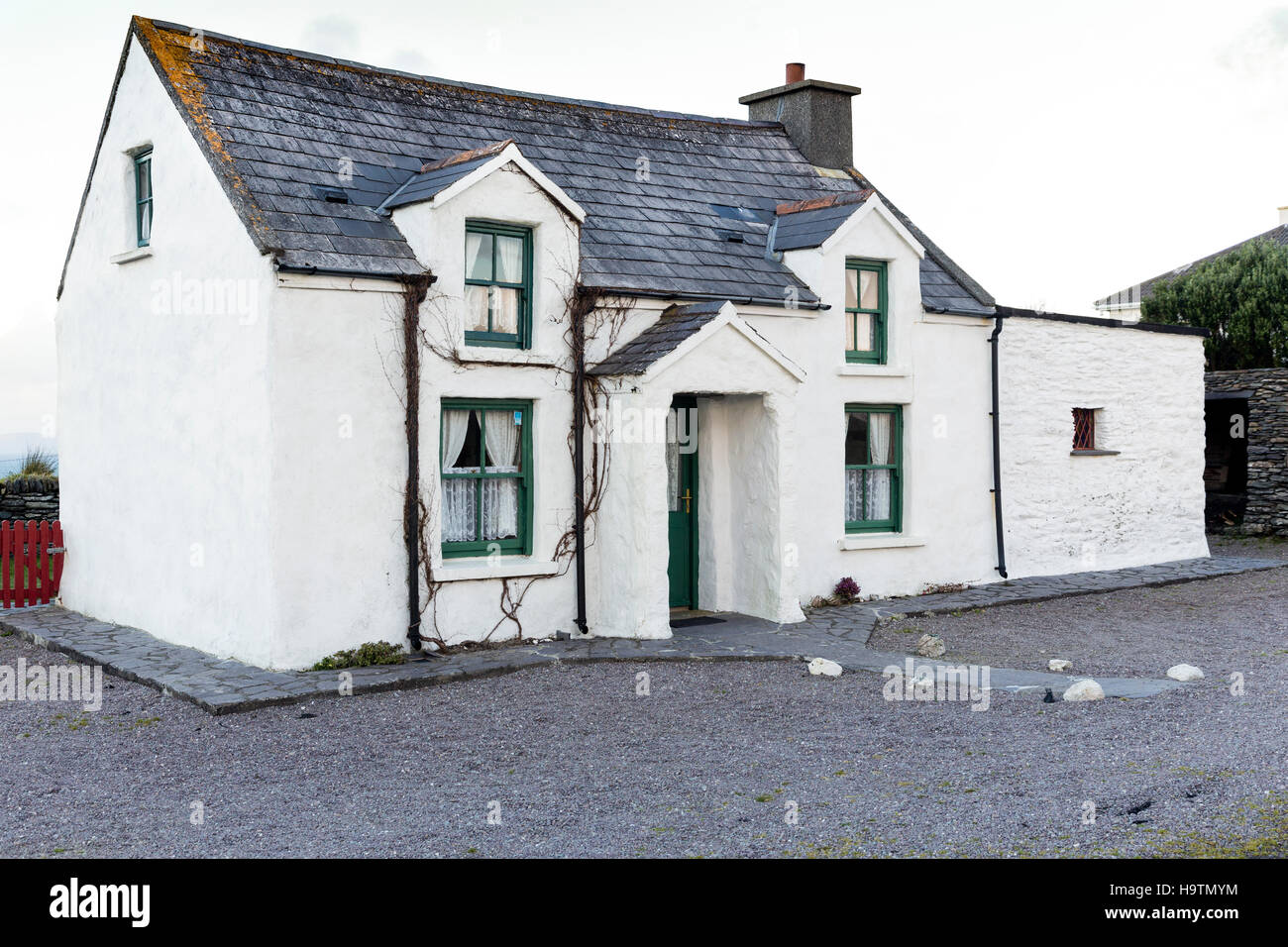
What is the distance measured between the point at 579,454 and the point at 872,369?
4.34 metres

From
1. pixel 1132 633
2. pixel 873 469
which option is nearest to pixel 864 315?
pixel 873 469

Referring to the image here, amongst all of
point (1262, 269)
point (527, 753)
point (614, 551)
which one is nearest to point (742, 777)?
point (527, 753)

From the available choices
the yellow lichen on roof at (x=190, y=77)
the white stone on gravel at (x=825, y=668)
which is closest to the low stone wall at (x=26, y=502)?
the yellow lichen on roof at (x=190, y=77)

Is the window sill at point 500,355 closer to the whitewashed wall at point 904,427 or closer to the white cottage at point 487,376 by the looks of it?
the white cottage at point 487,376

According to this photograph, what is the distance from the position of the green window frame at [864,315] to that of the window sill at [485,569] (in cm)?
506

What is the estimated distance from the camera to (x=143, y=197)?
46.4 ft

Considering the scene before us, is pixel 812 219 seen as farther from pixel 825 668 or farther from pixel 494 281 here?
pixel 825 668

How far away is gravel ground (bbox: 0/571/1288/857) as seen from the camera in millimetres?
6914

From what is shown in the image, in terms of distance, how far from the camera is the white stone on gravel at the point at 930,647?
12.6 metres

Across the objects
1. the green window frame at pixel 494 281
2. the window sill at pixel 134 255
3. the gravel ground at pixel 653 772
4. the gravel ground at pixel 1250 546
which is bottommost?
the gravel ground at pixel 653 772

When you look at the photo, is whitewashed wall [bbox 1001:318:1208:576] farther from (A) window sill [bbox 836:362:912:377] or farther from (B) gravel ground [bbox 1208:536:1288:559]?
(A) window sill [bbox 836:362:912:377]

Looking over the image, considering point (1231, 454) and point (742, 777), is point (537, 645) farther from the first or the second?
point (1231, 454)

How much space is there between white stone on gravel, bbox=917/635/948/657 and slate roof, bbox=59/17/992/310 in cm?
428

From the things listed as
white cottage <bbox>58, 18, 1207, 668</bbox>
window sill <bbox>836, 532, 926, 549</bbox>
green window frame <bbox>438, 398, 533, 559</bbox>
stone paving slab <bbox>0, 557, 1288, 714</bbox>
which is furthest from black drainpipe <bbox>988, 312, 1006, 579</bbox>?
green window frame <bbox>438, 398, 533, 559</bbox>
